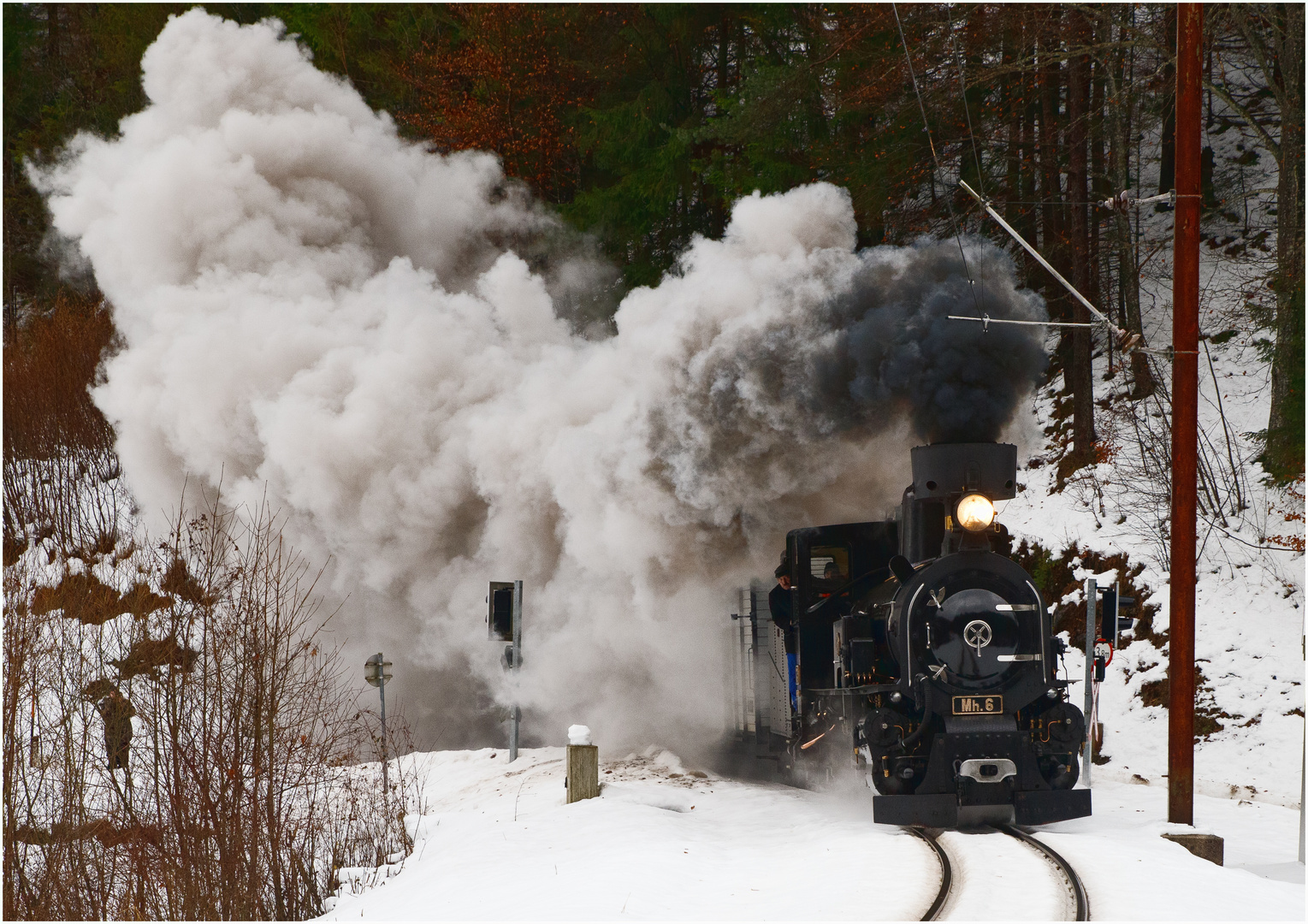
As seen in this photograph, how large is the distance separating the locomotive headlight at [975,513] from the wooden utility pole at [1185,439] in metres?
1.66

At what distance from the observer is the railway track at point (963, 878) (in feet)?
19.8

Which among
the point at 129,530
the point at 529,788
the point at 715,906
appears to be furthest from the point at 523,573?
Answer: the point at 129,530

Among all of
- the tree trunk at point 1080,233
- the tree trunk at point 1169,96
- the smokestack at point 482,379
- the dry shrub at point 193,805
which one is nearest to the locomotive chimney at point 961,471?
the smokestack at point 482,379

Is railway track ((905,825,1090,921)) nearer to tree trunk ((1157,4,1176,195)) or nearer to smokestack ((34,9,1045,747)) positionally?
smokestack ((34,9,1045,747))

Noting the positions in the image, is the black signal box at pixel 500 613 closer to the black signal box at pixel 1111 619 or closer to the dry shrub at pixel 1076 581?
the black signal box at pixel 1111 619

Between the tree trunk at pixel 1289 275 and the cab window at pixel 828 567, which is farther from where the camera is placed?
the tree trunk at pixel 1289 275

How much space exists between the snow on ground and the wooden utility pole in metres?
0.60

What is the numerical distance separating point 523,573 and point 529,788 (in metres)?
3.69

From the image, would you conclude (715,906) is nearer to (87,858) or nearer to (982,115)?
(87,858)

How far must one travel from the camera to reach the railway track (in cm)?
602

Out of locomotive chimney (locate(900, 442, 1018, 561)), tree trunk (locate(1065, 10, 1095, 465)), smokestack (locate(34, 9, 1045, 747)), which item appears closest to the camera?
locomotive chimney (locate(900, 442, 1018, 561))

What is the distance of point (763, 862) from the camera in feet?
24.7

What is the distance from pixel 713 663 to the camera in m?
12.3

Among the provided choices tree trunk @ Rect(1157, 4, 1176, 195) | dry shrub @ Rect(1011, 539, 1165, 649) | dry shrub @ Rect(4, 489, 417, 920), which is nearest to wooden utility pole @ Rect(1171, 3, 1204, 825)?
tree trunk @ Rect(1157, 4, 1176, 195)
